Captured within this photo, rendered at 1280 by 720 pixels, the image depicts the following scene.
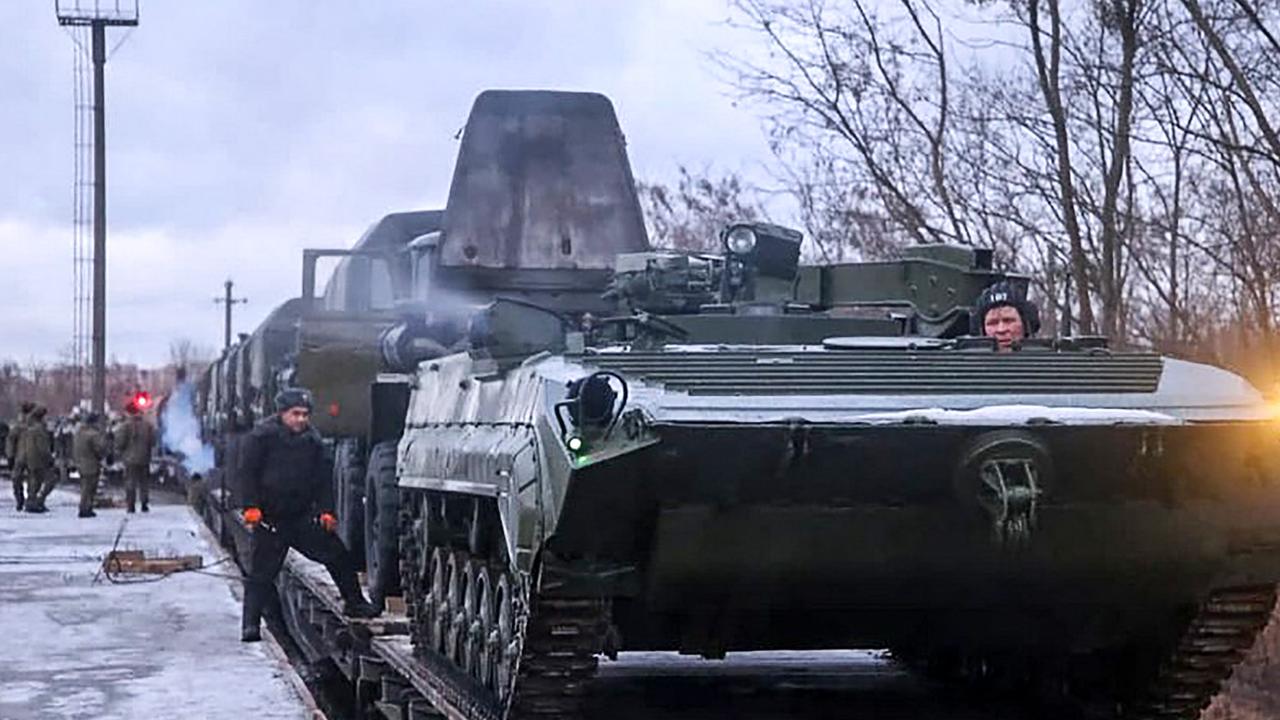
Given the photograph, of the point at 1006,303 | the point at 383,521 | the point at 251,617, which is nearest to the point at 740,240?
the point at 1006,303

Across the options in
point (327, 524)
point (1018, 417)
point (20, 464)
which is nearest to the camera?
point (1018, 417)

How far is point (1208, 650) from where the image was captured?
302 inches

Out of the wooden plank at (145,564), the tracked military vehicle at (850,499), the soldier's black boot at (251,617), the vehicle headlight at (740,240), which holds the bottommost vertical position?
the wooden plank at (145,564)

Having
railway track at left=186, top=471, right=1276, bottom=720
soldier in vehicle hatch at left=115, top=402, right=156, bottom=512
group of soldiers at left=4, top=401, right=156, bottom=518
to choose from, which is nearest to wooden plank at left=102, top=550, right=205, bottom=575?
railway track at left=186, top=471, right=1276, bottom=720

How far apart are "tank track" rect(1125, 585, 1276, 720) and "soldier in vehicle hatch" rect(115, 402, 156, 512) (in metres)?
21.2

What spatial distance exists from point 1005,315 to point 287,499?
4.71m

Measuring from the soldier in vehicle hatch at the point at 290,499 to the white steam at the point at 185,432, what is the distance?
1804 centimetres

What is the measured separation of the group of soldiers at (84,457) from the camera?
27.1 meters

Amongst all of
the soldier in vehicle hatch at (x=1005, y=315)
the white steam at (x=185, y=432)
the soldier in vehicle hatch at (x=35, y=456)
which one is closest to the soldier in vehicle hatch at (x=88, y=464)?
the soldier in vehicle hatch at (x=35, y=456)

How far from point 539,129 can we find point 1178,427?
6.30 m

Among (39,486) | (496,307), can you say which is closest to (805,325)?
(496,307)

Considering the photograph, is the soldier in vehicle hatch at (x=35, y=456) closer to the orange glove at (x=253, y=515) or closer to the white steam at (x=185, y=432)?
the white steam at (x=185, y=432)

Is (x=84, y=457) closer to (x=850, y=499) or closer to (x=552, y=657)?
(x=552, y=657)

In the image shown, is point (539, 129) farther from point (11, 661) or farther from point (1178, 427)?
point (1178, 427)
